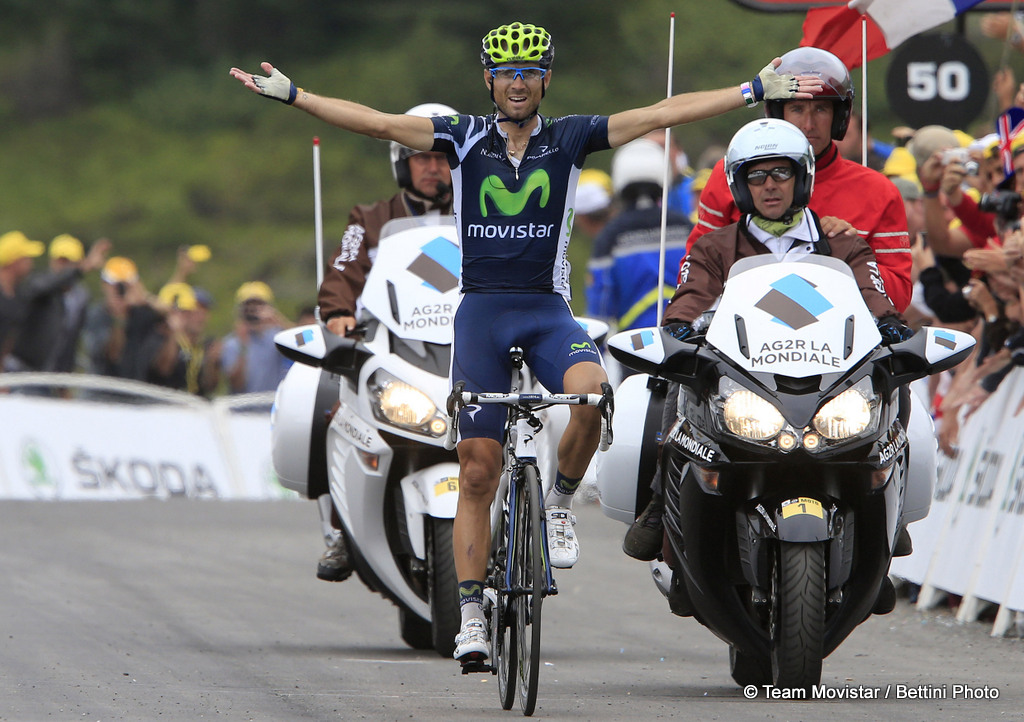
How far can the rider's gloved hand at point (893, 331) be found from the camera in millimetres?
7277

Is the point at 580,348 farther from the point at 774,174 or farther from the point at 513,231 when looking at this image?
the point at 774,174

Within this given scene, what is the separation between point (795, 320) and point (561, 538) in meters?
1.13

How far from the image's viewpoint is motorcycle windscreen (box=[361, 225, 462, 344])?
8914 millimetres

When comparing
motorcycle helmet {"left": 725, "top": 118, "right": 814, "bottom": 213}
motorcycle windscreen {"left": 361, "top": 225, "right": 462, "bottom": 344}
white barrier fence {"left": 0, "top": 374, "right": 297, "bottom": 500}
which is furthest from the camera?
white barrier fence {"left": 0, "top": 374, "right": 297, "bottom": 500}

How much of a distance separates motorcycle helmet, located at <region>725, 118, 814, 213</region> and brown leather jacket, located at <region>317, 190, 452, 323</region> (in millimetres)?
2282

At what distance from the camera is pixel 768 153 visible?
7.61 m

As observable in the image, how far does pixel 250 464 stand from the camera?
1880 centimetres

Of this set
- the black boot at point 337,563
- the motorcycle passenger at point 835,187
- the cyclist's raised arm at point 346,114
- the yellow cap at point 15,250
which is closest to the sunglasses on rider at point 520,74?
the cyclist's raised arm at point 346,114

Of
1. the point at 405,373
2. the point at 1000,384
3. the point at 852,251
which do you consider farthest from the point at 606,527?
the point at 852,251

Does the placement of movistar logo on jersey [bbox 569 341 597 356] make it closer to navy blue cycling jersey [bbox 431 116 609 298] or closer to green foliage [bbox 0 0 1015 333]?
navy blue cycling jersey [bbox 431 116 609 298]

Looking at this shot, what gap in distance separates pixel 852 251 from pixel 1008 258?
2307 millimetres

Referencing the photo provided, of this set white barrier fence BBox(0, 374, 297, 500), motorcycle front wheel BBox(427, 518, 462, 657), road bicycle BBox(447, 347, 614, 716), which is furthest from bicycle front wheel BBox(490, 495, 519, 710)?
white barrier fence BBox(0, 374, 297, 500)

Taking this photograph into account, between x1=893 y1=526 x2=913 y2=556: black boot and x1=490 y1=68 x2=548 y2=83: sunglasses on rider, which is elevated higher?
x1=490 y1=68 x2=548 y2=83: sunglasses on rider

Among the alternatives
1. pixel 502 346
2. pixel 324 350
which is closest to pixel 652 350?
pixel 502 346
